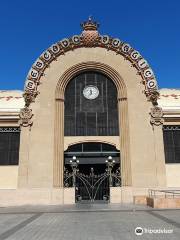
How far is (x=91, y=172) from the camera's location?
32406mm

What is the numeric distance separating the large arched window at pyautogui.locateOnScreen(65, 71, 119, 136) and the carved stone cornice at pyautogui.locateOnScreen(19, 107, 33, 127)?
12.4 ft

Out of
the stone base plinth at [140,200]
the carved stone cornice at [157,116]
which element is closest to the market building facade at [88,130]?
the carved stone cornice at [157,116]

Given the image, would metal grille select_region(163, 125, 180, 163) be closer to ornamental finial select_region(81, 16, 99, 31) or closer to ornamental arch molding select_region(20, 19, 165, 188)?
ornamental arch molding select_region(20, 19, 165, 188)

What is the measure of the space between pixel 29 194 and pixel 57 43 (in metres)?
16.3

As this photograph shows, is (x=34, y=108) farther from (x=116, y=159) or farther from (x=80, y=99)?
(x=116, y=159)

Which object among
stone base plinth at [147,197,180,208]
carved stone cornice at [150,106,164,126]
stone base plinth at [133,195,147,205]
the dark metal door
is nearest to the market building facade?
carved stone cornice at [150,106,164,126]

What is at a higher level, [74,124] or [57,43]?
[57,43]

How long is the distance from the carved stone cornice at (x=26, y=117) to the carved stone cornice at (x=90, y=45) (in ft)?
3.01

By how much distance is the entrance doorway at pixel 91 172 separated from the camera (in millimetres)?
32656

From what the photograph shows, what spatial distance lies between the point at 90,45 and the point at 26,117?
1071 centimetres

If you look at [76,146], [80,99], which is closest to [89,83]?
[80,99]

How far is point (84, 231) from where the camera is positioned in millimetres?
14242

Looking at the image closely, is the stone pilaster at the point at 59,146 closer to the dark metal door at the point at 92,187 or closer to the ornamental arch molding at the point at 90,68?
the ornamental arch molding at the point at 90,68

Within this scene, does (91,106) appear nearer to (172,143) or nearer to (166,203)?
(172,143)
